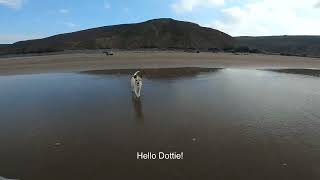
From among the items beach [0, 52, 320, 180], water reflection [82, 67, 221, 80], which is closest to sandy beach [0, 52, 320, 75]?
water reflection [82, 67, 221, 80]

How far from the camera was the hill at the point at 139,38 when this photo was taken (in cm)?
6425

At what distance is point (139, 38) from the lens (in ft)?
218

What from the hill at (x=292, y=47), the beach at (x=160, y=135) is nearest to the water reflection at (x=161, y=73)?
the beach at (x=160, y=135)

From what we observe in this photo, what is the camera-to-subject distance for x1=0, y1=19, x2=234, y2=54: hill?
211ft

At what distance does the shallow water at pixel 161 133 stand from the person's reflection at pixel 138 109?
0.08ft

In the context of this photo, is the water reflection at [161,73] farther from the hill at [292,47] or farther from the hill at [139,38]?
the hill at [139,38]

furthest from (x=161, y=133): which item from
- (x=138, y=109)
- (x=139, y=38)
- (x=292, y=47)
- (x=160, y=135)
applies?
(x=292, y=47)

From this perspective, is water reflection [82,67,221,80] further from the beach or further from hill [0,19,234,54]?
hill [0,19,234,54]

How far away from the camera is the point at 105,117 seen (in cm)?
964

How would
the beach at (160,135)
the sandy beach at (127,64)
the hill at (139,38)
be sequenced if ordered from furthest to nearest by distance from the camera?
the hill at (139,38), the sandy beach at (127,64), the beach at (160,135)

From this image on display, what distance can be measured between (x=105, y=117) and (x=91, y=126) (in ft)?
2.97

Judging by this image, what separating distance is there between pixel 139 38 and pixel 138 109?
185 feet

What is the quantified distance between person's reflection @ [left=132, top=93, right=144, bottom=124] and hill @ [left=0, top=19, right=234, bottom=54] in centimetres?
5100

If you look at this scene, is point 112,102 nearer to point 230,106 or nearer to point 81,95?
point 81,95
